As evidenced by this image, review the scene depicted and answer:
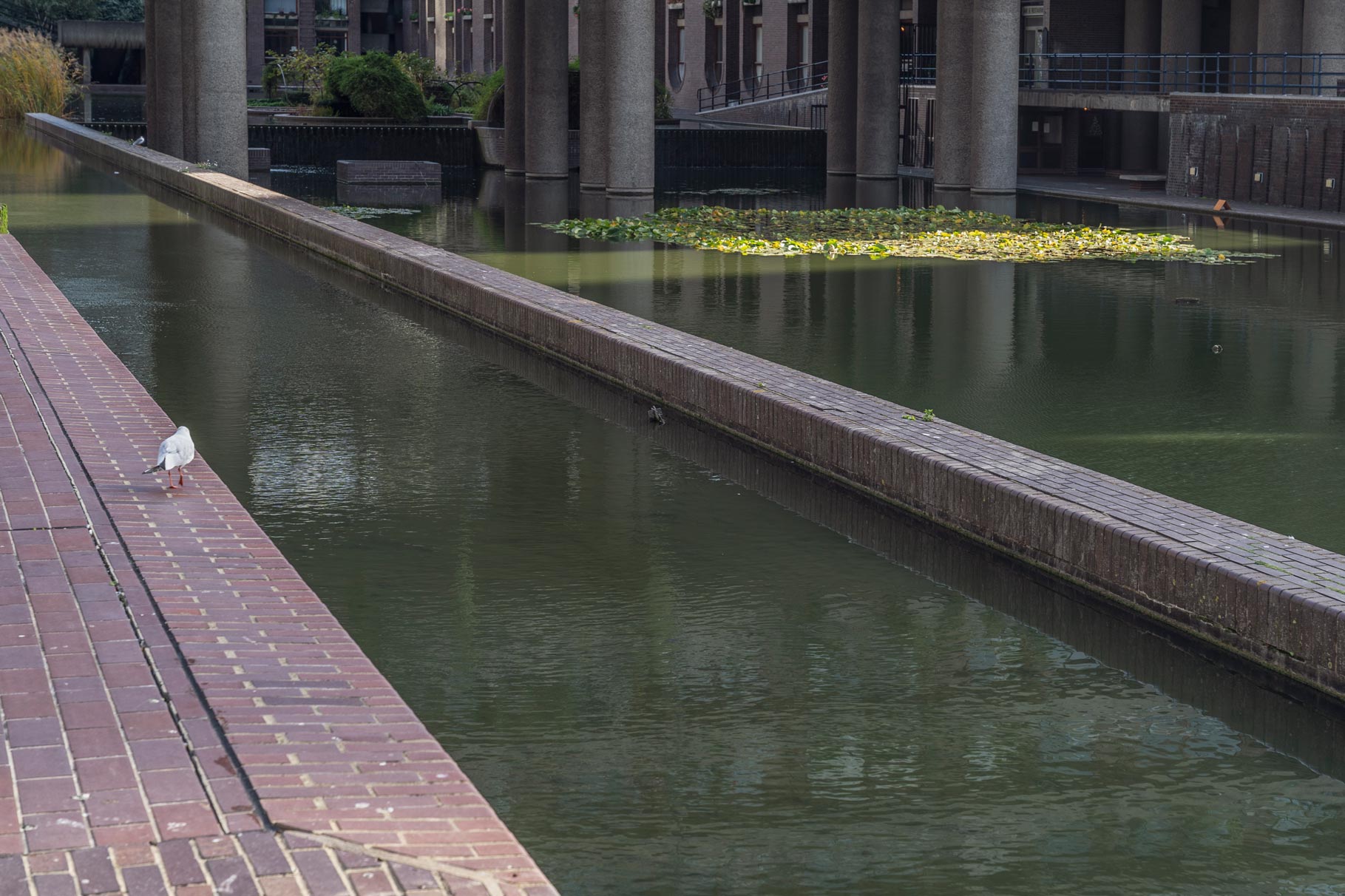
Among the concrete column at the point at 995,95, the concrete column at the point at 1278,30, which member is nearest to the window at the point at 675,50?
the concrete column at the point at 1278,30

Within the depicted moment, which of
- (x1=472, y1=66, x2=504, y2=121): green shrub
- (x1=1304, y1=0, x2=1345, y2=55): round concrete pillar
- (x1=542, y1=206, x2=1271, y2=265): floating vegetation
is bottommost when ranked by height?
(x1=542, y1=206, x2=1271, y2=265): floating vegetation

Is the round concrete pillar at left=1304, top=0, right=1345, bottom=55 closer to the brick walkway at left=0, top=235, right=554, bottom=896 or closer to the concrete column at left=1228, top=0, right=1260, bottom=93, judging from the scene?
the concrete column at left=1228, top=0, right=1260, bottom=93

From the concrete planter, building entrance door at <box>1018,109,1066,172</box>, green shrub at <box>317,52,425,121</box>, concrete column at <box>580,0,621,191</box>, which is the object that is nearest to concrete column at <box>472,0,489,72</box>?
green shrub at <box>317,52,425,121</box>

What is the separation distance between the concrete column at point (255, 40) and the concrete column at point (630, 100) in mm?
60768

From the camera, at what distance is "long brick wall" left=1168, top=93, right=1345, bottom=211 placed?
2678 centimetres

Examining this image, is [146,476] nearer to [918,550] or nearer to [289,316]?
[918,550]

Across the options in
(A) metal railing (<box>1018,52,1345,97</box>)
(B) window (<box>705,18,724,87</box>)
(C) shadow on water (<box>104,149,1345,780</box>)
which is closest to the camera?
(C) shadow on water (<box>104,149,1345,780</box>)

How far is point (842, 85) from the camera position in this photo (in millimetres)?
37406

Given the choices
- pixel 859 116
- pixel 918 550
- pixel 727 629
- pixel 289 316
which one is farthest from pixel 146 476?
pixel 859 116

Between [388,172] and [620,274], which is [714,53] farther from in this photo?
[620,274]

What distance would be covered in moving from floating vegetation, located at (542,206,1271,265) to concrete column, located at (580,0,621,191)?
219 inches

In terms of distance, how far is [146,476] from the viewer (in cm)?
857

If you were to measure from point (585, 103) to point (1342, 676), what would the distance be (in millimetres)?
27139

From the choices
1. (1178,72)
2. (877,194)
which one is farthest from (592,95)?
(1178,72)
